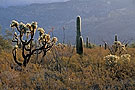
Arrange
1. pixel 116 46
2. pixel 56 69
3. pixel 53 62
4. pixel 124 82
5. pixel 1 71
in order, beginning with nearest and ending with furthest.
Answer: pixel 124 82, pixel 1 71, pixel 56 69, pixel 53 62, pixel 116 46

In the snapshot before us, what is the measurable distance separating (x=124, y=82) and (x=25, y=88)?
8.77 feet

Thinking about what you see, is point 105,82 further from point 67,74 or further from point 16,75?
point 16,75

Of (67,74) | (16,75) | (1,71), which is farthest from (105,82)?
(1,71)

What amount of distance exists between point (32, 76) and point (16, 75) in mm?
498

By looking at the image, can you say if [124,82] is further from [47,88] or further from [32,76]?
[32,76]

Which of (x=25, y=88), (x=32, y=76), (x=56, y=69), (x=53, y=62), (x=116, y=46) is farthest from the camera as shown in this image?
(x=116, y=46)

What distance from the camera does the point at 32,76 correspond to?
6.96m

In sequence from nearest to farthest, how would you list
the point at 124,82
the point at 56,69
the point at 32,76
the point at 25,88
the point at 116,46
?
the point at 25,88 < the point at 124,82 < the point at 32,76 < the point at 56,69 < the point at 116,46

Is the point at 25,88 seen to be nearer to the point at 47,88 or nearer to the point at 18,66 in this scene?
the point at 47,88

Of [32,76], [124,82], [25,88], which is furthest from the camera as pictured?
[32,76]

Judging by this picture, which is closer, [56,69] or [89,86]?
[89,86]

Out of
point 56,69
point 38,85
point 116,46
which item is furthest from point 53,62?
point 116,46

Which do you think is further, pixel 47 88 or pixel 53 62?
pixel 53 62

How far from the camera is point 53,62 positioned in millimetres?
9555
